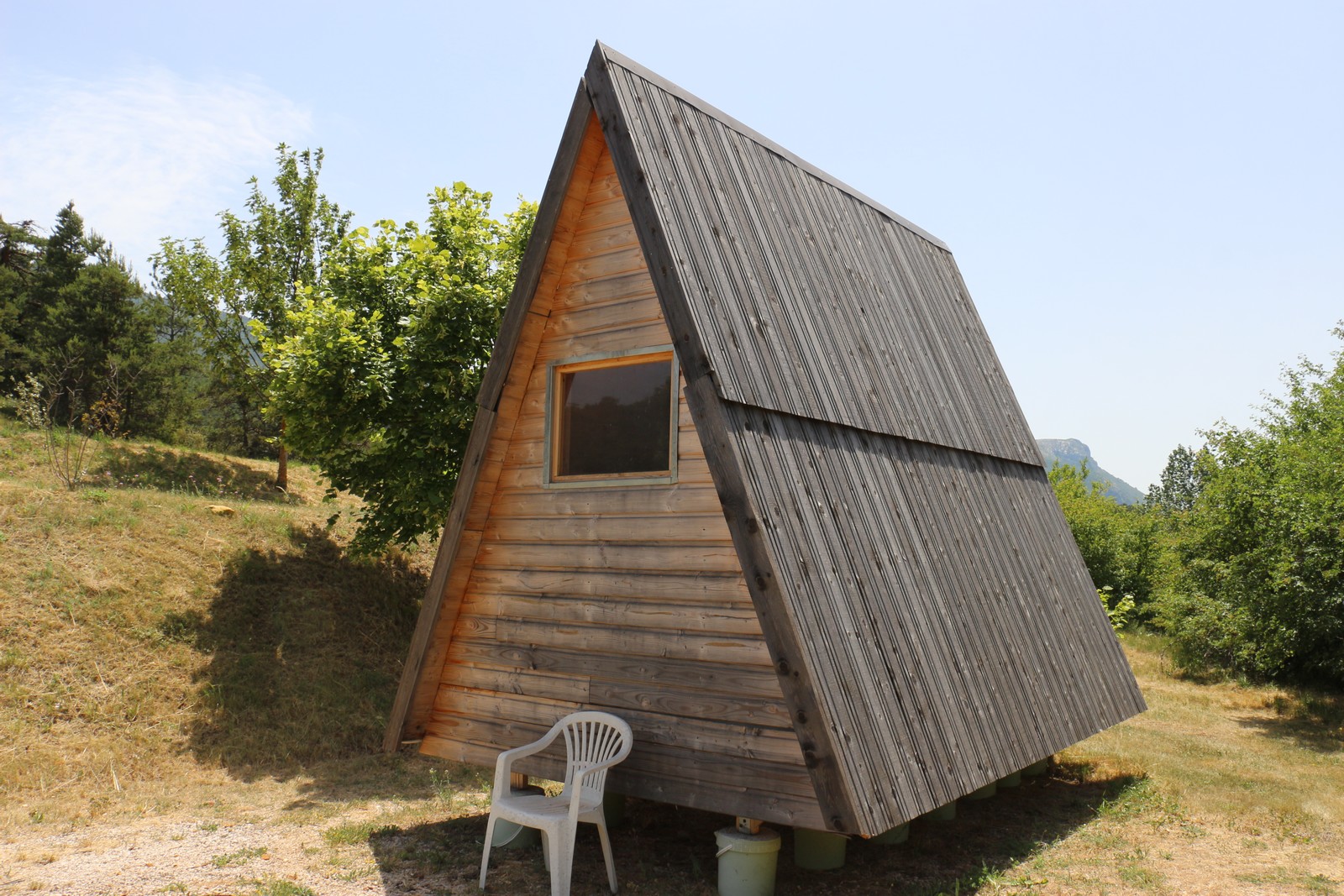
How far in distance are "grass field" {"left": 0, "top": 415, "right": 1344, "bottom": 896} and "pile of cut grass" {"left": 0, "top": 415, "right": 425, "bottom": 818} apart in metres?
0.03

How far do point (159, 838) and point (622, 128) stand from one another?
654 cm

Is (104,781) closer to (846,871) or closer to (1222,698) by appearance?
(846,871)

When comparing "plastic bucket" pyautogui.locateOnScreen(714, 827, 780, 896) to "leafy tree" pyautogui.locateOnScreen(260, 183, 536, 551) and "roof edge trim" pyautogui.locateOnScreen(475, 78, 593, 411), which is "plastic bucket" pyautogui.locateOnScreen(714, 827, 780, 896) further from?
"leafy tree" pyautogui.locateOnScreen(260, 183, 536, 551)

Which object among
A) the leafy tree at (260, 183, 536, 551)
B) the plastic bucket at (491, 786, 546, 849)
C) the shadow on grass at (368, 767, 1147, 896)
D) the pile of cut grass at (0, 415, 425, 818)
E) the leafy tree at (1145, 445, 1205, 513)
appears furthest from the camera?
the leafy tree at (1145, 445, 1205, 513)

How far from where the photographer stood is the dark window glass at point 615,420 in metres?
6.02

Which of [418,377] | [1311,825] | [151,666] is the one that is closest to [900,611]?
[1311,825]

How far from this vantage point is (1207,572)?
1631 cm

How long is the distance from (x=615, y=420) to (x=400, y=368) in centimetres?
594

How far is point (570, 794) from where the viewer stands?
564 cm

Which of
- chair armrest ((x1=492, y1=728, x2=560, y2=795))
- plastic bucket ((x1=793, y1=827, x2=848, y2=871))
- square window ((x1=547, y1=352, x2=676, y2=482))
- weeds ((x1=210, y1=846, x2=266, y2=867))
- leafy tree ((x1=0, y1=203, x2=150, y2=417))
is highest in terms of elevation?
leafy tree ((x1=0, y1=203, x2=150, y2=417))

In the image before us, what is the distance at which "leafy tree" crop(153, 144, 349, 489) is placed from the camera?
58.1ft

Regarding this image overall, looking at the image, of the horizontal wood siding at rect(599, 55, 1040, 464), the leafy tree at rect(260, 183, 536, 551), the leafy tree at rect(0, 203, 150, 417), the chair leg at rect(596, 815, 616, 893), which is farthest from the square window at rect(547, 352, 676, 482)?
the leafy tree at rect(0, 203, 150, 417)

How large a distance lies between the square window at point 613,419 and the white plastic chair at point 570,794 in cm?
162

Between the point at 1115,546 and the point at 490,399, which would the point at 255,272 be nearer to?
the point at 490,399
